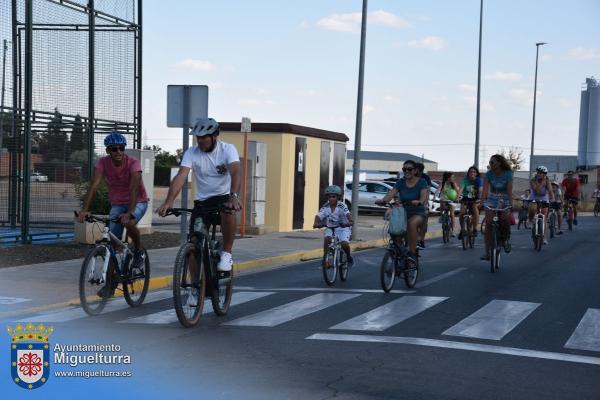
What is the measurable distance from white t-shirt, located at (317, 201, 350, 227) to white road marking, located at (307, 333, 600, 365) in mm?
4567

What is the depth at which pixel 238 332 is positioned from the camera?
8742mm

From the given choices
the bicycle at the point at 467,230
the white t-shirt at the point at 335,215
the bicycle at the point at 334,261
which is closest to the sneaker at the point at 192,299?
the bicycle at the point at 334,261

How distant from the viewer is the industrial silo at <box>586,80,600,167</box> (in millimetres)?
Result: 111375

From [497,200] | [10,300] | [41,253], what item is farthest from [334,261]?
[41,253]

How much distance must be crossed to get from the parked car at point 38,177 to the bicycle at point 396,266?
7.62 metres

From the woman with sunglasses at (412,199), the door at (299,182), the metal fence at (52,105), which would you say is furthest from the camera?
the door at (299,182)

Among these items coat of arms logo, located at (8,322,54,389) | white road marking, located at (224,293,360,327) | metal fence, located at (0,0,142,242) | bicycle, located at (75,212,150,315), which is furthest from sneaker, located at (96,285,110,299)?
metal fence, located at (0,0,142,242)

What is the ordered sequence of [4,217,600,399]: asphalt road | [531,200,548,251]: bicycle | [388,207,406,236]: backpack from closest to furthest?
[4,217,600,399]: asphalt road
[388,207,406,236]: backpack
[531,200,548,251]: bicycle

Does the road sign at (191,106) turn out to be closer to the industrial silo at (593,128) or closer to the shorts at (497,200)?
the shorts at (497,200)

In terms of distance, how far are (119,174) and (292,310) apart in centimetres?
236

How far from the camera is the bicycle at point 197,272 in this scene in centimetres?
875

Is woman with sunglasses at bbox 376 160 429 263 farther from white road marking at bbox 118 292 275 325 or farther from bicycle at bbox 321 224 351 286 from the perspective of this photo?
white road marking at bbox 118 292 275 325

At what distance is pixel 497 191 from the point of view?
15.5 m

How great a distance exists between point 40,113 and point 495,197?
8.11 metres
